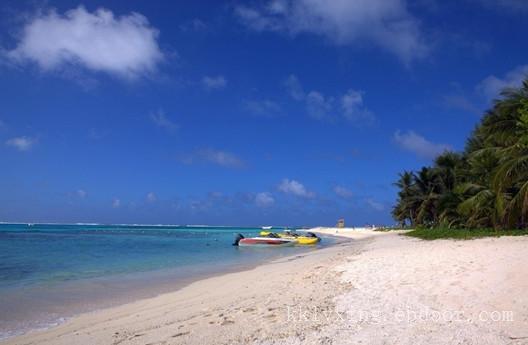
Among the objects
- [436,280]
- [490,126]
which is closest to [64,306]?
[436,280]

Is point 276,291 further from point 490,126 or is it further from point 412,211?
point 412,211

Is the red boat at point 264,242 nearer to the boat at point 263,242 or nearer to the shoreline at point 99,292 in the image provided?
the boat at point 263,242

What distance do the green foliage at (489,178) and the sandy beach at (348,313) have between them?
25.0 feet

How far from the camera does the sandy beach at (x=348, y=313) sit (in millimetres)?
4535

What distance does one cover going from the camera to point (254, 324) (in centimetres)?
549

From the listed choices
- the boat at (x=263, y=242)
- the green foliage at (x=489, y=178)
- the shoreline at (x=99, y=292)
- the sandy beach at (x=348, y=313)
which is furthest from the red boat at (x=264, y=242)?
the sandy beach at (x=348, y=313)

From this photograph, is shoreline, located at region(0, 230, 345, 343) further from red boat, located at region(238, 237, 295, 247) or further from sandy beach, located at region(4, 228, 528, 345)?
red boat, located at region(238, 237, 295, 247)

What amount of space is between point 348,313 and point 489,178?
18.9 m

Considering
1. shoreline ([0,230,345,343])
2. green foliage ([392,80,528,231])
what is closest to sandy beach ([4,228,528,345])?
shoreline ([0,230,345,343])

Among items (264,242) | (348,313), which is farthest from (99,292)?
(264,242)

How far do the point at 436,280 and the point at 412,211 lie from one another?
42630 millimetres

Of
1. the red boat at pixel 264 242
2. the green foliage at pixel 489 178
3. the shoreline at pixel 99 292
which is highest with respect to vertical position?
the green foliage at pixel 489 178

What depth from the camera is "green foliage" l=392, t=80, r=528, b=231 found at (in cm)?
1546

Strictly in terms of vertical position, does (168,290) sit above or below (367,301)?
below
